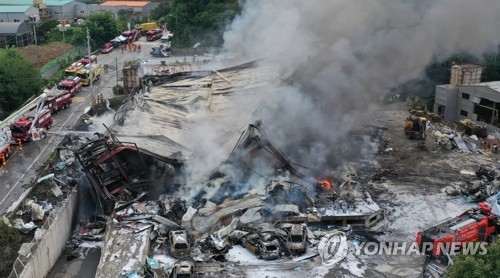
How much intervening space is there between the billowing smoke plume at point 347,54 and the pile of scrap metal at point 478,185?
4552mm

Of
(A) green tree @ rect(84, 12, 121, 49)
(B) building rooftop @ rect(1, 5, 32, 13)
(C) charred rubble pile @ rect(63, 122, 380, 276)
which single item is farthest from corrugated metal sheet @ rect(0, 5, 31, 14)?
(C) charred rubble pile @ rect(63, 122, 380, 276)

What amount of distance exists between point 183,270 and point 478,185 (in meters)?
10.8

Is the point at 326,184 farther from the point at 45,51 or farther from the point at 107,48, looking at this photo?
the point at 45,51

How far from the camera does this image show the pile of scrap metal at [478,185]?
1923 centimetres

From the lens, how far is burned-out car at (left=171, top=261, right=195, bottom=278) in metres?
14.7

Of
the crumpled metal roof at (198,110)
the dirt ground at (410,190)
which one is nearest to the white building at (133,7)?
the crumpled metal roof at (198,110)

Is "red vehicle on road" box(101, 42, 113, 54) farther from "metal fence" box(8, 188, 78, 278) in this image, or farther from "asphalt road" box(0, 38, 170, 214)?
"metal fence" box(8, 188, 78, 278)

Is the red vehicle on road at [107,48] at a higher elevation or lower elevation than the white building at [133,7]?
lower

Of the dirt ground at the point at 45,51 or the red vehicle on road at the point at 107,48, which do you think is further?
the red vehicle on road at the point at 107,48

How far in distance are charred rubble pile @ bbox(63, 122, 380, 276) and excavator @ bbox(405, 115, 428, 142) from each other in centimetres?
589

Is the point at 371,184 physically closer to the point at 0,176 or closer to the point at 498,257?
the point at 498,257

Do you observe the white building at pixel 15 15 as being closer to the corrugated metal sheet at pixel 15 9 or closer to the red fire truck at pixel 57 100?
the corrugated metal sheet at pixel 15 9

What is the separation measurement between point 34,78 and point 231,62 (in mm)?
11025

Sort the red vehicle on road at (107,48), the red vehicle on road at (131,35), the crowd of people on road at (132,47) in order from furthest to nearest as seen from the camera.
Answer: the red vehicle on road at (131,35)
the crowd of people on road at (132,47)
the red vehicle on road at (107,48)
